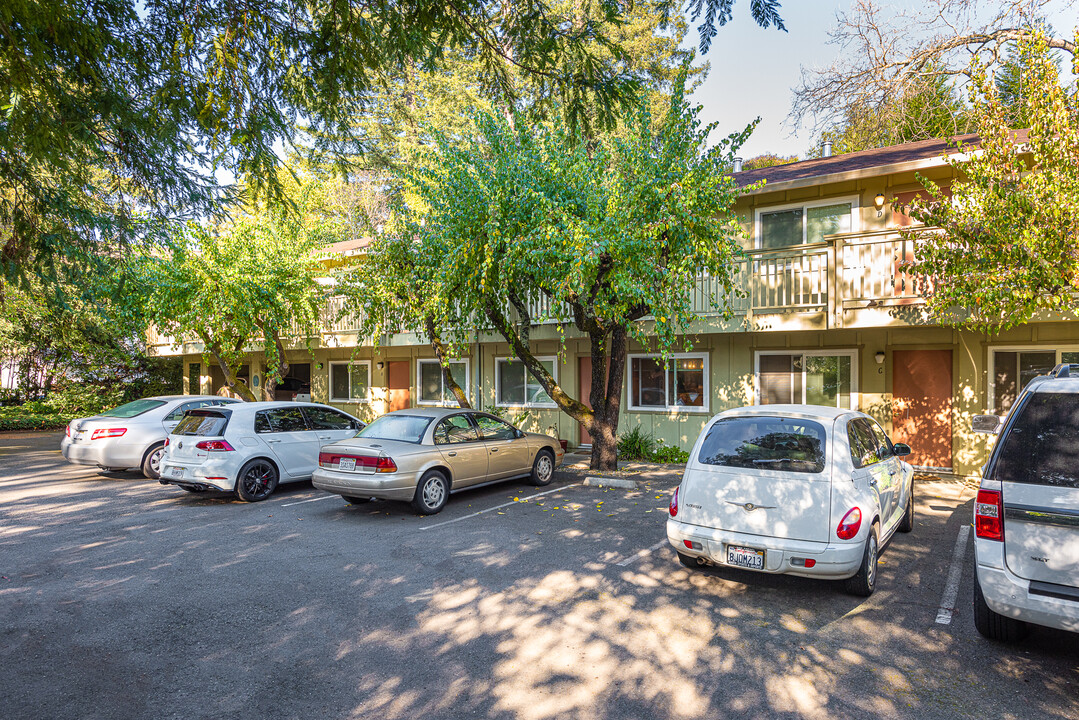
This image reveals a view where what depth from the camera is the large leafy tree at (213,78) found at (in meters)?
4.83

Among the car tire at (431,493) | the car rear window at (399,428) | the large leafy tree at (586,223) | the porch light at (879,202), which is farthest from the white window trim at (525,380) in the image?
the porch light at (879,202)

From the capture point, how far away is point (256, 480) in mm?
9992

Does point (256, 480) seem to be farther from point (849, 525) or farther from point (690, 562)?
point (849, 525)

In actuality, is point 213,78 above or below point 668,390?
above

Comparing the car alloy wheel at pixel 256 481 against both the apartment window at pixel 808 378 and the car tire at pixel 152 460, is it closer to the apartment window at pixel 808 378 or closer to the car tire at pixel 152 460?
the car tire at pixel 152 460

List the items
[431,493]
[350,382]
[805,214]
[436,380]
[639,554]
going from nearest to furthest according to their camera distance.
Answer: [639,554] → [431,493] → [805,214] → [436,380] → [350,382]

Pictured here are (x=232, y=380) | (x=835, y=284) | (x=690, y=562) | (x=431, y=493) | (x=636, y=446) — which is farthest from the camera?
(x=232, y=380)

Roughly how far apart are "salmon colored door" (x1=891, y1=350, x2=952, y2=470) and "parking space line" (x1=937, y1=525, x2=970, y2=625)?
4485 millimetres

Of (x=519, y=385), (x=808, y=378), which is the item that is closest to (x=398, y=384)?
(x=519, y=385)

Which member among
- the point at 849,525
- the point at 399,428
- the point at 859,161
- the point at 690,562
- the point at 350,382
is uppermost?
the point at 859,161

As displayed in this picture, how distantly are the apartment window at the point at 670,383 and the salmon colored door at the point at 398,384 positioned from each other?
7577 millimetres

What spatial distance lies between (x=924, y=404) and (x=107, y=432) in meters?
16.0

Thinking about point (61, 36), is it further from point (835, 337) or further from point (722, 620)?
point (835, 337)

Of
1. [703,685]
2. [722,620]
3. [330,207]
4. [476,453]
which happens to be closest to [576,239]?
[476,453]
